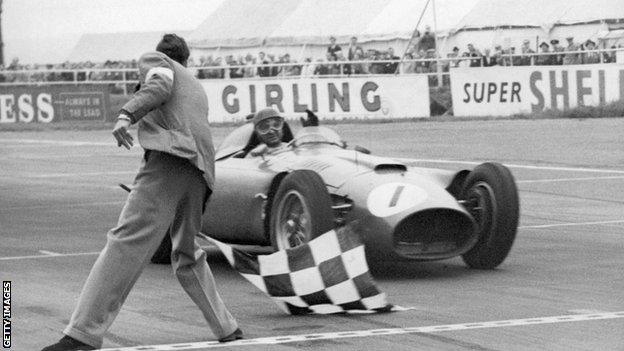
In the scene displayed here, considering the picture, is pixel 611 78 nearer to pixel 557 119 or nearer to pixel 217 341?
pixel 557 119

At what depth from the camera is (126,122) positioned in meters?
7.65

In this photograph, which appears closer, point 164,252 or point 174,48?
point 174,48

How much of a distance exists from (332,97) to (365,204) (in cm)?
2435

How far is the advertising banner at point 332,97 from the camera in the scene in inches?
1356

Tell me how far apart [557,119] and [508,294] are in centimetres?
2218

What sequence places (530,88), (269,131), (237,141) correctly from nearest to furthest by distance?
(269,131)
(237,141)
(530,88)

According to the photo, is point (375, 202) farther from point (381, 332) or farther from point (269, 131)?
point (381, 332)

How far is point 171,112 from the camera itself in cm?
784

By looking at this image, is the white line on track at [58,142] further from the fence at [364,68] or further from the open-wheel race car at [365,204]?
the open-wheel race car at [365,204]

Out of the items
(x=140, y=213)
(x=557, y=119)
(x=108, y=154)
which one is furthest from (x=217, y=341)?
(x=557, y=119)

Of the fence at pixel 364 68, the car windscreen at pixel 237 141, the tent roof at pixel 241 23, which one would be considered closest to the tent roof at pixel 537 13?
the fence at pixel 364 68

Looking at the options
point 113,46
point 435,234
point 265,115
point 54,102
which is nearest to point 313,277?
point 435,234

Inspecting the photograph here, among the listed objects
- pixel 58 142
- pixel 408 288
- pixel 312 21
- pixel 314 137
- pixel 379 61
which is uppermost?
pixel 312 21

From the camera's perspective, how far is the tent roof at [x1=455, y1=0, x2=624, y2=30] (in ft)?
115
